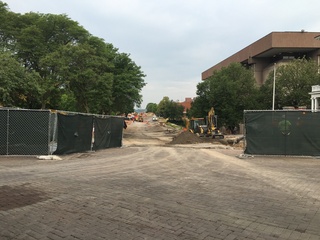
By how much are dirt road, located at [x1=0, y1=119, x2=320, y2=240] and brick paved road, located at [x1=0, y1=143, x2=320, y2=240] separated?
1 cm

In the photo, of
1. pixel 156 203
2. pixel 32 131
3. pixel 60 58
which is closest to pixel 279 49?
pixel 60 58

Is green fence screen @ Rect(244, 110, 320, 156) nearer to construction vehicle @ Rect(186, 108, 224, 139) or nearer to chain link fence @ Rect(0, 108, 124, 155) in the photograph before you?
Result: chain link fence @ Rect(0, 108, 124, 155)

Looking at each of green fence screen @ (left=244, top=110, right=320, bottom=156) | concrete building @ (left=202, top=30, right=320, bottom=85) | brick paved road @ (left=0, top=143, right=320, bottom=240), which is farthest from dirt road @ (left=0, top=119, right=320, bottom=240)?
concrete building @ (left=202, top=30, right=320, bottom=85)

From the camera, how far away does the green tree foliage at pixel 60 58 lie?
31406mm

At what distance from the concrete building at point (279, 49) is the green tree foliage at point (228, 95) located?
1383 centimetres

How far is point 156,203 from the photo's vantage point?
619 cm

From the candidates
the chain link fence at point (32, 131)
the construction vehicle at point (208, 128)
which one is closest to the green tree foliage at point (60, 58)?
the construction vehicle at point (208, 128)

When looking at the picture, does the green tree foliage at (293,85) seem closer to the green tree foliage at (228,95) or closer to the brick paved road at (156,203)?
the green tree foliage at (228,95)

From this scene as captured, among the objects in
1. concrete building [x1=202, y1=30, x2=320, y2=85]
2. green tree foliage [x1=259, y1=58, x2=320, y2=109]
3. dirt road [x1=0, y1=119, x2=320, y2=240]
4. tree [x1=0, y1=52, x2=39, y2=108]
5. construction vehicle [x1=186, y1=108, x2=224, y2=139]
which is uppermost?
concrete building [x1=202, y1=30, x2=320, y2=85]

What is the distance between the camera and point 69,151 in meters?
14.2

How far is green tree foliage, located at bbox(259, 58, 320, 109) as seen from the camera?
45062 millimetres

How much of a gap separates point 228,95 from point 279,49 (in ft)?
72.5

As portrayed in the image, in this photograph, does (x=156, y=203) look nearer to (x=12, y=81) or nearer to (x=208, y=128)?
(x=12, y=81)

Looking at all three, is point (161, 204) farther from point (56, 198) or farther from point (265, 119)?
point (265, 119)
